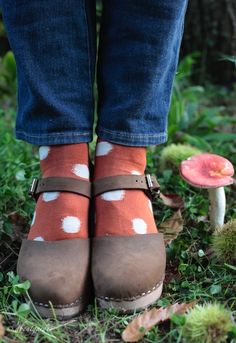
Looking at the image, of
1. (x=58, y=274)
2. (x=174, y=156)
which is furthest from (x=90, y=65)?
(x=174, y=156)

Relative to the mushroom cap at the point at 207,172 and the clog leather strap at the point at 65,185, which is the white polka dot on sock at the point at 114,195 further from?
the mushroom cap at the point at 207,172

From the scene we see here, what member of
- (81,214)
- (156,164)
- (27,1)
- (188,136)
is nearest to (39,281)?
(81,214)

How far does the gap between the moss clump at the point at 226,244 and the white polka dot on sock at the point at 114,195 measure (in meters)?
0.23

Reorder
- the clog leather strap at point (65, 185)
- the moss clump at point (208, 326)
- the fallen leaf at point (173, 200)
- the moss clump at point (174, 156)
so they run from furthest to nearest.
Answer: the moss clump at point (174, 156)
the fallen leaf at point (173, 200)
the clog leather strap at point (65, 185)
the moss clump at point (208, 326)

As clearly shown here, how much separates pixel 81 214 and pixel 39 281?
0.55ft

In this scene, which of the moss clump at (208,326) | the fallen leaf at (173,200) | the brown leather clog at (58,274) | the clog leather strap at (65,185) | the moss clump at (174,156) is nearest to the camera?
the moss clump at (208,326)

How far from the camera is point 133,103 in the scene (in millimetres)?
1016

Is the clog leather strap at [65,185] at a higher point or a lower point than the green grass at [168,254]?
higher

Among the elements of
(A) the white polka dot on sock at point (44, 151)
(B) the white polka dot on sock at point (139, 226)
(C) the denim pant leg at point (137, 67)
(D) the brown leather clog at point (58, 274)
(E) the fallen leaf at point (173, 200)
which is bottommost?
(E) the fallen leaf at point (173, 200)

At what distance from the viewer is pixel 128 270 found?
3.04 ft

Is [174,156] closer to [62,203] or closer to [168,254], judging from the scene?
[168,254]

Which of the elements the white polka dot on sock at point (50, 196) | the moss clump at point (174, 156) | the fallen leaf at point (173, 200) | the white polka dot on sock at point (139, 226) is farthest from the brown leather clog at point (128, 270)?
the moss clump at point (174, 156)

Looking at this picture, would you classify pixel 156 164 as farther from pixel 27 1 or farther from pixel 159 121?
pixel 27 1

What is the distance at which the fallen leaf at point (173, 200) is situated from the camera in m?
1.35
